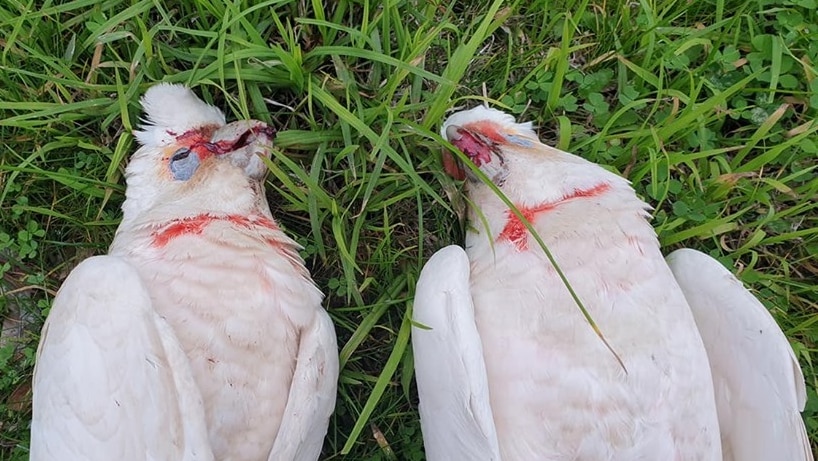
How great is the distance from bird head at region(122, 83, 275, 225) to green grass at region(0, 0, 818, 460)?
0.18m

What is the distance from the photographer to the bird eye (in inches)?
86.0

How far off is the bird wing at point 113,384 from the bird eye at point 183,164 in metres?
0.46

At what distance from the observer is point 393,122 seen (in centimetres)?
243

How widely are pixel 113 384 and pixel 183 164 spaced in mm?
791

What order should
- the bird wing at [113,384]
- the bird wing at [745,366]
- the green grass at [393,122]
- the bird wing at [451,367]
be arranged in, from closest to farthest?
the bird wing at [113,384], the bird wing at [451,367], the bird wing at [745,366], the green grass at [393,122]

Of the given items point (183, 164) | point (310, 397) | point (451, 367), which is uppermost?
point (183, 164)

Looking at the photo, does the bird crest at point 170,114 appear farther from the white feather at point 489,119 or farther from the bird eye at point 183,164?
the white feather at point 489,119

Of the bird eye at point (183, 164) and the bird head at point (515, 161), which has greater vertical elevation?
the bird head at point (515, 161)

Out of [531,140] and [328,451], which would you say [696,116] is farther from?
[328,451]

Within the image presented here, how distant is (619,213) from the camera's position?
2.10 meters

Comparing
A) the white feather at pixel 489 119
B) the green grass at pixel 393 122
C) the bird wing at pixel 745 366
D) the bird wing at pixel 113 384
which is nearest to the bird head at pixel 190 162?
the green grass at pixel 393 122

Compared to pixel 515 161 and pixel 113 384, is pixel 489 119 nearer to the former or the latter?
pixel 515 161

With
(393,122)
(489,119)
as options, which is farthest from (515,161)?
(393,122)

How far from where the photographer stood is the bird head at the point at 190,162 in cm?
214
